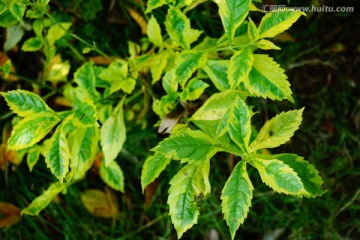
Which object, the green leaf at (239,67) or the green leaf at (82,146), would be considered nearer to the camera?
the green leaf at (239,67)

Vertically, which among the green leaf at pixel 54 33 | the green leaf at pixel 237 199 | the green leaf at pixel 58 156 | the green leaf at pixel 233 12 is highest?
the green leaf at pixel 233 12

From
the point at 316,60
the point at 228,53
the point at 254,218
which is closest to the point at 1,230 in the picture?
the point at 254,218

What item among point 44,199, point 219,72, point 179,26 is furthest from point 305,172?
point 44,199

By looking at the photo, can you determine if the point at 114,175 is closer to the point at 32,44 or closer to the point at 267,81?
the point at 32,44

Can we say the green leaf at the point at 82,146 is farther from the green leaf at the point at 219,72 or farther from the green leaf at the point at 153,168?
the green leaf at the point at 219,72

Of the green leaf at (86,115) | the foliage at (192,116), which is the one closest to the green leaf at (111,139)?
the foliage at (192,116)

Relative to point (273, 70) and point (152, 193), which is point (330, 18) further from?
point (152, 193)
